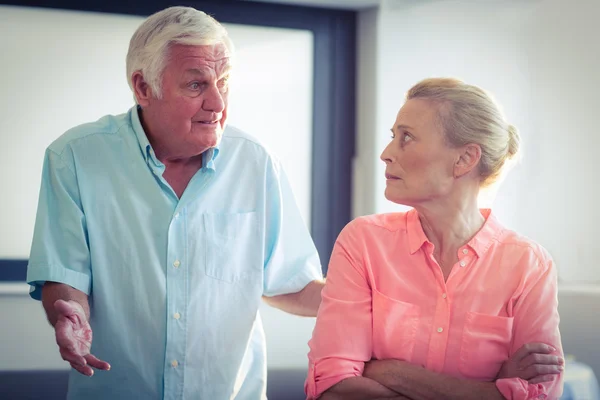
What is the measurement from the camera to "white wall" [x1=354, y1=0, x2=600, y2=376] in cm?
319

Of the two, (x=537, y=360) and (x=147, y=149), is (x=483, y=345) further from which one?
(x=147, y=149)

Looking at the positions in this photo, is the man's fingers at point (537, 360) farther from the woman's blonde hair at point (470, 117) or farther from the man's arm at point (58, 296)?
the man's arm at point (58, 296)

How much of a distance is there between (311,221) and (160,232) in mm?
1516

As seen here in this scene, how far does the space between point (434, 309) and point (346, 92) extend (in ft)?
6.15

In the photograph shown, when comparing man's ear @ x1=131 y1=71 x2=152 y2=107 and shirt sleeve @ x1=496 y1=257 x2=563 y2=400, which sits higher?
man's ear @ x1=131 y1=71 x2=152 y2=107

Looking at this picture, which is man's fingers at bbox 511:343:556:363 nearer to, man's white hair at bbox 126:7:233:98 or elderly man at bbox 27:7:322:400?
elderly man at bbox 27:7:322:400

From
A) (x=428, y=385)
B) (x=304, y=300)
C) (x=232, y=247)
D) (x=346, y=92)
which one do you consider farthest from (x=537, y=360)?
(x=346, y=92)

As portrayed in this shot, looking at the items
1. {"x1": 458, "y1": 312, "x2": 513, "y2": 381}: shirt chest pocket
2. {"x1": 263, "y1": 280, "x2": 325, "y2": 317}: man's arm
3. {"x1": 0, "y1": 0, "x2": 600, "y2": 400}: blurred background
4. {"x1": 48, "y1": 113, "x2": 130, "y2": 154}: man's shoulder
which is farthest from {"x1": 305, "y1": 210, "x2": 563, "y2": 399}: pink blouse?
{"x1": 0, "y1": 0, "x2": 600, "y2": 400}: blurred background

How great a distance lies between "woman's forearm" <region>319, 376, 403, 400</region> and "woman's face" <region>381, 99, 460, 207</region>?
1.36 feet

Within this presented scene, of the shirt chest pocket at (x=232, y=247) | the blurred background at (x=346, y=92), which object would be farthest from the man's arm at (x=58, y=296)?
the blurred background at (x=346, y=92)

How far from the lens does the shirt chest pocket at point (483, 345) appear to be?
1574mm

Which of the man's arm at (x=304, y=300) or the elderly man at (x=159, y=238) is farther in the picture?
the man's arm at (x=304, y=300)

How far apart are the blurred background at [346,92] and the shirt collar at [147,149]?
1202 mm

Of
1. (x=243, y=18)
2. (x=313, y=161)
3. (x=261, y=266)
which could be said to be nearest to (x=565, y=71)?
(x=313, y=161)
